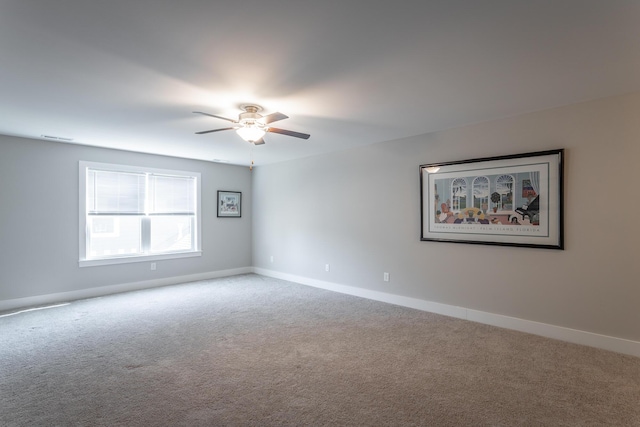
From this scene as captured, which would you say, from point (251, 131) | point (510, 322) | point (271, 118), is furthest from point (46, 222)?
point (510, 322)

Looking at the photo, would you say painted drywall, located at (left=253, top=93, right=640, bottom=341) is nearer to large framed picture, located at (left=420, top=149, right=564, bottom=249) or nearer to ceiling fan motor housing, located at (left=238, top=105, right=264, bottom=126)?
large framed picture, located at (left=420, top=149, right=564, bottom=249)

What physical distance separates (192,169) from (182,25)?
482 centimetres

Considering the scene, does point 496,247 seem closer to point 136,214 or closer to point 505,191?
point 505,191

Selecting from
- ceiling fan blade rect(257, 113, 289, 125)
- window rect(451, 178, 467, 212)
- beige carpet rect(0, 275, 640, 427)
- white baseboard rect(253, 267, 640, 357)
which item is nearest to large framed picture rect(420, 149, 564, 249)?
window rect(451, 178, 467, 212)

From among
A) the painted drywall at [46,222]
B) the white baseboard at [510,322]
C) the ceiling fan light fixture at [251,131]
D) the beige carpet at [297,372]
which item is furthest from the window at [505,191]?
the painted drywall at [46,222]

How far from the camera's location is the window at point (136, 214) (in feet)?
17.3

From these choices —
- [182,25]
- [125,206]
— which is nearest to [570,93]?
[182,25]

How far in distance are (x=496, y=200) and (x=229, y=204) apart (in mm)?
5101

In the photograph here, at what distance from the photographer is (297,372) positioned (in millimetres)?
2744

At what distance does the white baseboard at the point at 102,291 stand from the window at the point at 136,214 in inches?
17.0

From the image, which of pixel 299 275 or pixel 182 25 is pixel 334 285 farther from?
pixel 182 25

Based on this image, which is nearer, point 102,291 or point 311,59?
point 311,59

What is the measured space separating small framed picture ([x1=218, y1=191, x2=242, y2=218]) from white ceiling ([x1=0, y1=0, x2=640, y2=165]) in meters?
3.07

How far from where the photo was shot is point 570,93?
9.87ft
